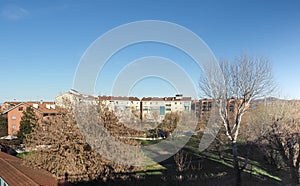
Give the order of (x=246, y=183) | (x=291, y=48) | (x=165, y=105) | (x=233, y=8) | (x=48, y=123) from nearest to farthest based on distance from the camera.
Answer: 1. (x=48, y=123)
2. (x=246, y=183)
3. (x=233, y=8)
4. (x=291, y=48)
5. (x=165, y=105)

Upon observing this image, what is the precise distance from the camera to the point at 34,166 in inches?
246

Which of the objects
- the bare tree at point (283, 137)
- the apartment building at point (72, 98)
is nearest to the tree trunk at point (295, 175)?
the bare tree at point (283, 137)

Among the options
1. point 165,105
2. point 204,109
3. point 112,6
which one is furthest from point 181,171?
point 165,105

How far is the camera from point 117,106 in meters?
7.03

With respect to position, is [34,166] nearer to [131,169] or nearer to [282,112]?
[131,169]

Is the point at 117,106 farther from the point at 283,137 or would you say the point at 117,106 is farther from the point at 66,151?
the point at 283,137

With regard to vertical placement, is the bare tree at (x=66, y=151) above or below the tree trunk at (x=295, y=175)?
above

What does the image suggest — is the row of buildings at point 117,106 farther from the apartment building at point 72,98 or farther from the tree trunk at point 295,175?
the tree trunk at point 295,175

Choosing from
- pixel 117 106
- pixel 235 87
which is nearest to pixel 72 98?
pixel 117 106

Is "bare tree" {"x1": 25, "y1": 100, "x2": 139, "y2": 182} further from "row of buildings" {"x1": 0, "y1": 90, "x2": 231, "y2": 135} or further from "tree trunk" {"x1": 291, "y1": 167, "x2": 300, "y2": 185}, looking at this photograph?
"tree trunk" {"x1": 291, "y1": 167, "x2": 300, "y2": 185}

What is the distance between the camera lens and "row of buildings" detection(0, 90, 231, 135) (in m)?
6.29

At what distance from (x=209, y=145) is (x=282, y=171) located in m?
3.96

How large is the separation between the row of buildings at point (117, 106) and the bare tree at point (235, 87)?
1.07 metres

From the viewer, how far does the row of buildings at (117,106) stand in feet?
20.6
